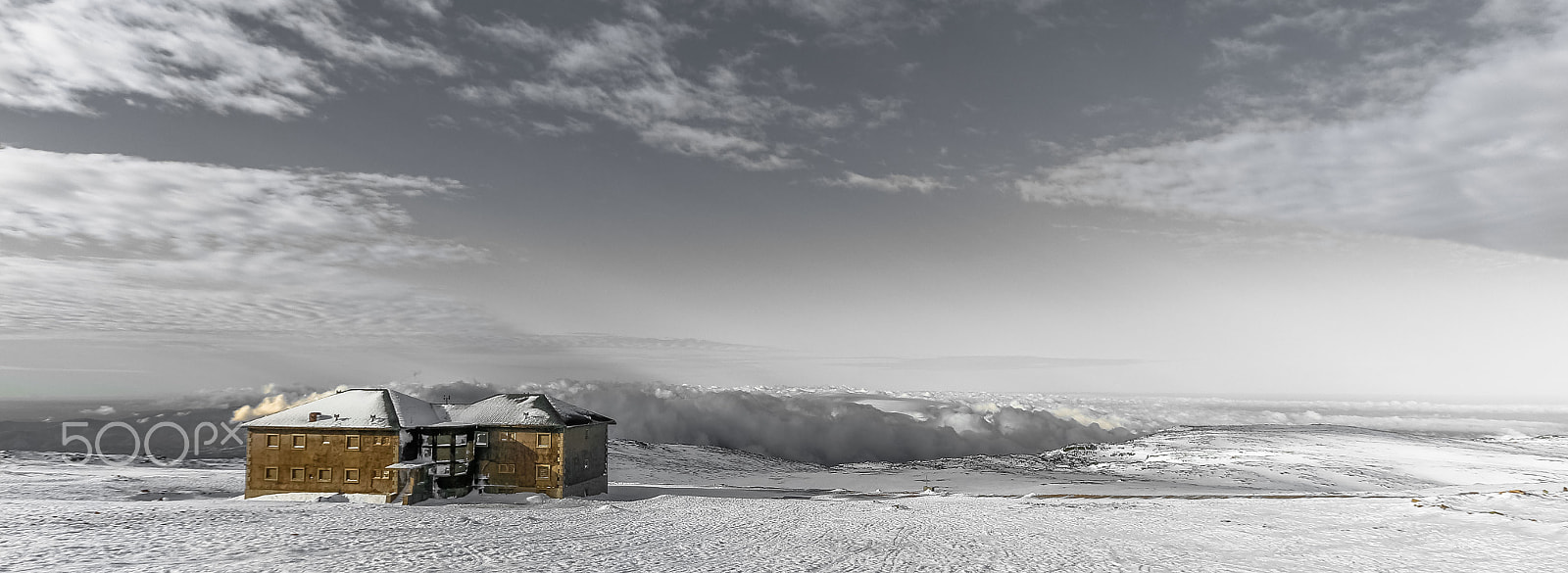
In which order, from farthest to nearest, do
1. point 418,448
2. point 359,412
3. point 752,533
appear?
1. point 418,448
2. point 359,412
3. point 752,533

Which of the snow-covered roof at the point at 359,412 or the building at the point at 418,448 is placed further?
the snow-covered roof at the point at 359,412

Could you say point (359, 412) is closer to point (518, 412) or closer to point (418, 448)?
point (418, 448)

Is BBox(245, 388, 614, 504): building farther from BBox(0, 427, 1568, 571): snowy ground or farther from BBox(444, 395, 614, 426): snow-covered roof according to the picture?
BBox(0, 427, 1568, 571): snowy ground

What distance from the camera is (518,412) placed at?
48469 millimetres

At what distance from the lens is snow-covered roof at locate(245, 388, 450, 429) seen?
4469 centimetres

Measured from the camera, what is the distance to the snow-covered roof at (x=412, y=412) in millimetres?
44906

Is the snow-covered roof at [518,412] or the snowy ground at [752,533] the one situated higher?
the snow-covered roof at [518,412]

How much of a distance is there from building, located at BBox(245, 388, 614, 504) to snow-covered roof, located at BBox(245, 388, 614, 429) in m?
0.06

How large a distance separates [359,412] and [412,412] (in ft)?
9.44

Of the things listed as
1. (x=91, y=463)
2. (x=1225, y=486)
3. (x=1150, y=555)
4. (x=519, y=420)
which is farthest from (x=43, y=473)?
(x=1225, y=486)

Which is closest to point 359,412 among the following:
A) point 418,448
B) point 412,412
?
point 412,412

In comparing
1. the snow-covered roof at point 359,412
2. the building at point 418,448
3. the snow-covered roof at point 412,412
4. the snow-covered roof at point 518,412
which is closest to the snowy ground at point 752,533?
the building at point 418,448

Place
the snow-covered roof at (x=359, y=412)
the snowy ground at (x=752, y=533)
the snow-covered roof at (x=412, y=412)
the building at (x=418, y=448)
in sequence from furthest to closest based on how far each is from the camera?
the snow-covered roof at (x=412, y=412) → the snow-covered roof at (x=359, y=412) → the building at (x=418, y=448) → the snowy ground at (x=752, y=533)

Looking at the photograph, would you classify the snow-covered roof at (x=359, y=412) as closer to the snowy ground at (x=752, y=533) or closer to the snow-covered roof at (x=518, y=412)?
the snow-covered roof at (x=518, y=412)
